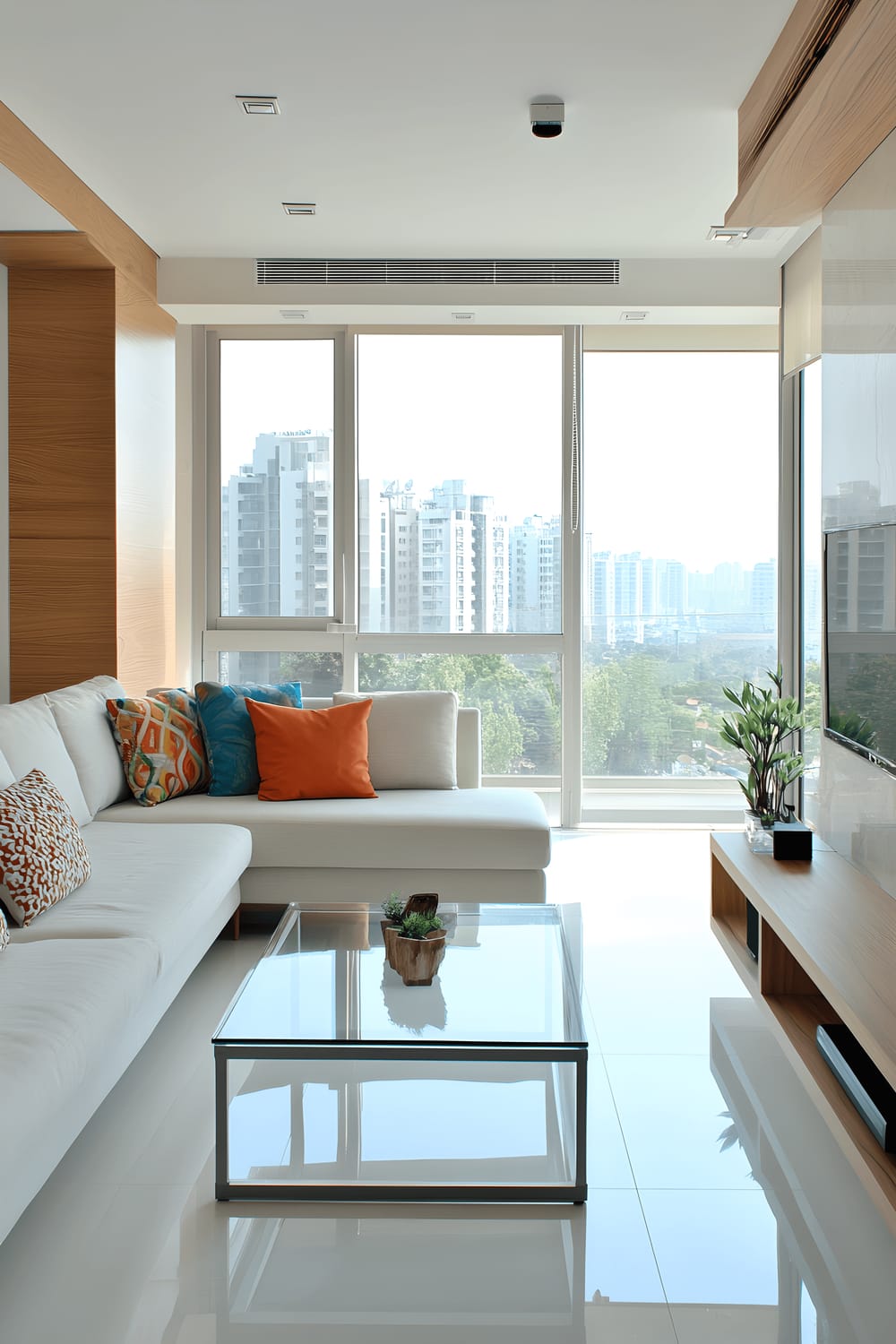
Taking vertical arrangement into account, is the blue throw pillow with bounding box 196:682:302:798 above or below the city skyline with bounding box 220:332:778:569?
below

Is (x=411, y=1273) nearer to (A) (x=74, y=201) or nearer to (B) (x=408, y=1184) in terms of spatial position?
(B) (x=408, y=1184)

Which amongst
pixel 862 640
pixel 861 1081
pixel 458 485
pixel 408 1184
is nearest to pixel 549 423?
pixel 458 485

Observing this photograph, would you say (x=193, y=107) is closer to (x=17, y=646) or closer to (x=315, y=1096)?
(x=17, y=646)

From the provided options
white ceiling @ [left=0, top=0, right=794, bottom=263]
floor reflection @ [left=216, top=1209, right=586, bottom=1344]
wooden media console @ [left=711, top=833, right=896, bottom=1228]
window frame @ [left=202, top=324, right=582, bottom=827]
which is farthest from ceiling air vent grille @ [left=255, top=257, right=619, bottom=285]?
floor reflection @ [left=216, top=1209, right=586, bottom=1344]

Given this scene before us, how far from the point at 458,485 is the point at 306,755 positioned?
2.13 meters

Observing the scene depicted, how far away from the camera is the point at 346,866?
3.82 metres

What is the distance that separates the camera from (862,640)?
10.3 ft

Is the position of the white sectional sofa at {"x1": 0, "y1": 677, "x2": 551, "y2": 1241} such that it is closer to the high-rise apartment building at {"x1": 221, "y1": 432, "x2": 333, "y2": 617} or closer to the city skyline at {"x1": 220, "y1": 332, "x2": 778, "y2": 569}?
the high-rise apartment building at {"x1": 221, "y1": 432, "x2": 333, "y2": 617}

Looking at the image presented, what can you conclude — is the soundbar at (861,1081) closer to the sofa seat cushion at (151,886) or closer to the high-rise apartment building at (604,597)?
the sofa seat cushion at (151,886)

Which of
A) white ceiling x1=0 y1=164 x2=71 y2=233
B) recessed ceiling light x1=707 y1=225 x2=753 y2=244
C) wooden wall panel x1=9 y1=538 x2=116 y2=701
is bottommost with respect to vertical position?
wooden wall panel x1=9 y1=538 x2=116 y2=701

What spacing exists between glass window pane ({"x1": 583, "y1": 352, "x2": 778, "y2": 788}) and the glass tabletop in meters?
2.81

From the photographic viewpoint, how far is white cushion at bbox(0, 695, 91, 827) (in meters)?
3.24

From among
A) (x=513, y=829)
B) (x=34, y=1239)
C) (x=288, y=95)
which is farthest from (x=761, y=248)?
(x=34, y=1239)

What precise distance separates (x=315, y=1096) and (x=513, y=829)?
1.43 metres
